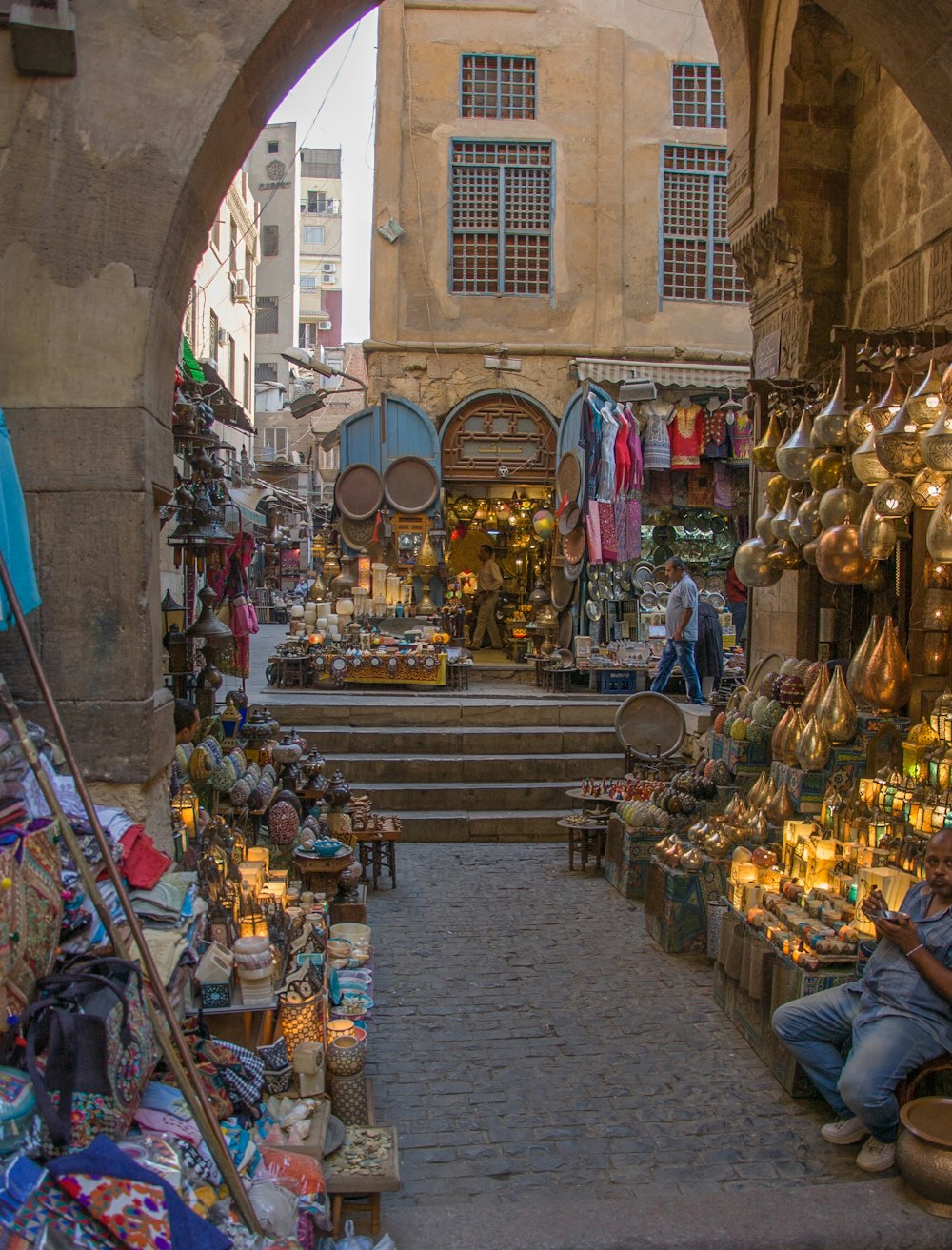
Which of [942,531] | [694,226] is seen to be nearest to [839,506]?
[942,531]

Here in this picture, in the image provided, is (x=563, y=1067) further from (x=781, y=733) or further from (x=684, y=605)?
(x=684, y=605)

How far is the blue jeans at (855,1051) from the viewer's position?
3.70 m

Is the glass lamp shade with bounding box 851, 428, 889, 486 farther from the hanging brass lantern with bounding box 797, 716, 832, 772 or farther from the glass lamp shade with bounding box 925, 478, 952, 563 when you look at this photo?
the hanging brass lantern with bounding box 797, 716, 832, 772

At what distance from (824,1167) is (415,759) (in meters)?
6.17

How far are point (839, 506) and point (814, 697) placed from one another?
43.5 inches

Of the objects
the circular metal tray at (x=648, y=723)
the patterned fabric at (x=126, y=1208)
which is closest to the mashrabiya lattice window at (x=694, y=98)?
the circular metal tray at (x=648, y=723)

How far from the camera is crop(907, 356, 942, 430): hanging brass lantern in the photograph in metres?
4.76

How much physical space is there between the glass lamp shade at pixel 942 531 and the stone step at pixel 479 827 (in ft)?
16.9

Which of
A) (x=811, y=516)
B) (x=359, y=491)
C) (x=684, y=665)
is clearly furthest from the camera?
(x=359, y=491)

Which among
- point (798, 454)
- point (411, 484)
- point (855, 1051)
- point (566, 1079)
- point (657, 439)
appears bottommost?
point (566, 1079)

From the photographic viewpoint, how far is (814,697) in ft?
19.3

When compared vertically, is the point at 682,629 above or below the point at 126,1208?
above

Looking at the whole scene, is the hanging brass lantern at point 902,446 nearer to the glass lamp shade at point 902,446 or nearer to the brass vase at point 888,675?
the glass lamp shade at point 902,446

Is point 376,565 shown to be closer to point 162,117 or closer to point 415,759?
point 415,759
